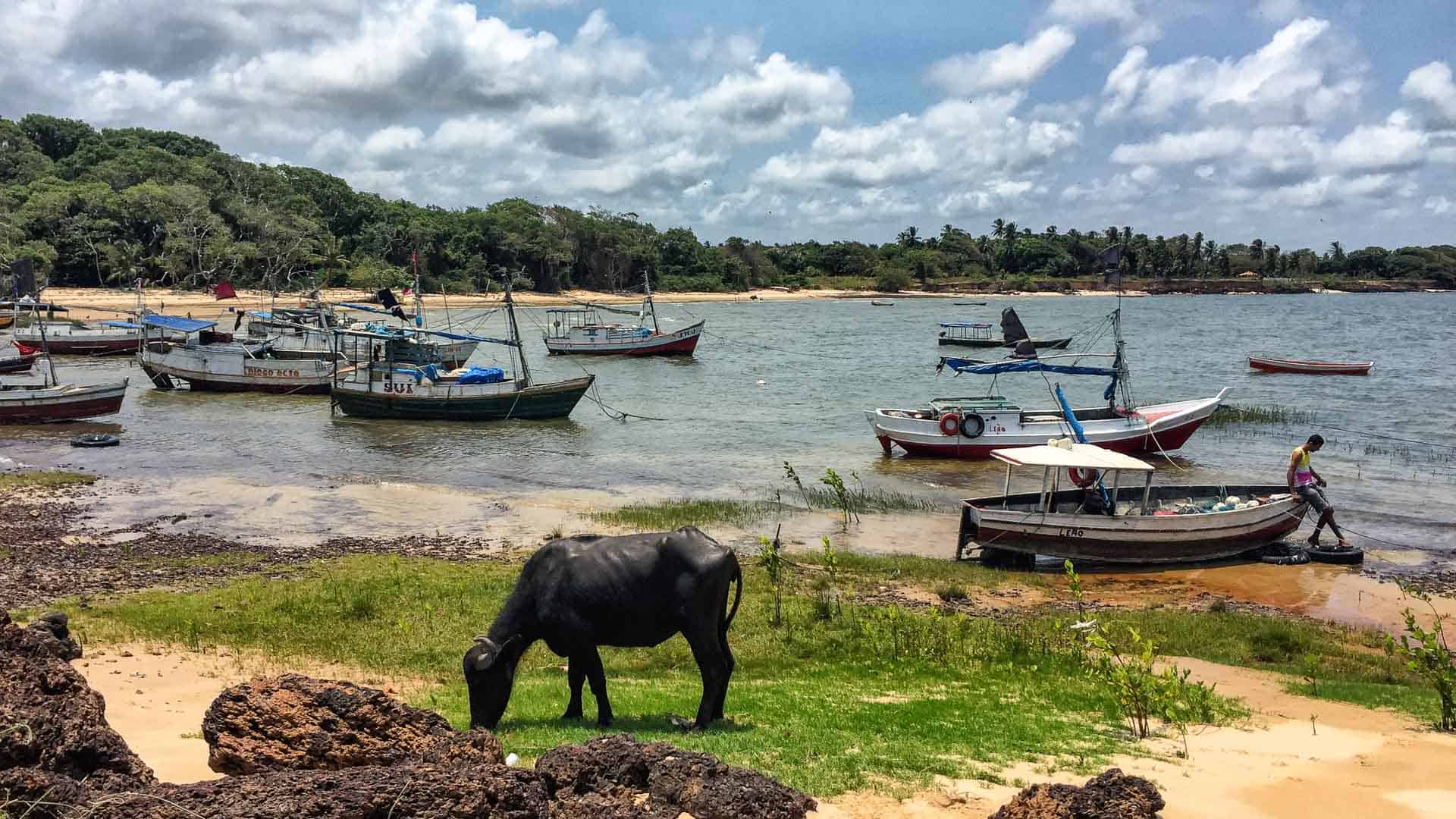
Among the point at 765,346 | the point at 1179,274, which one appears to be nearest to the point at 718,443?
the point at 765,346

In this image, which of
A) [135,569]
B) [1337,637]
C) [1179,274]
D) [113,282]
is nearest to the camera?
[1337,637]

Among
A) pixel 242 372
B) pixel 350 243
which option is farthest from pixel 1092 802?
pixel 350 243

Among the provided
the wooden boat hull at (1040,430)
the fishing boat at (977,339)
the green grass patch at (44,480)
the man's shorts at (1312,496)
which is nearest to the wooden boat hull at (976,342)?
the fishing boat at (977,339)

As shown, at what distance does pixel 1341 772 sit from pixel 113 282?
298 ft

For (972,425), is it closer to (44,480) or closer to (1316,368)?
(44,480)

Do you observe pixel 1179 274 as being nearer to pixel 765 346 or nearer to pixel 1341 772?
pixel 765 346

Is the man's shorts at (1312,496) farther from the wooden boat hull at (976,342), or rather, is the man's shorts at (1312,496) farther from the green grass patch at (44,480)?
the wooden boat hull at (976,342)

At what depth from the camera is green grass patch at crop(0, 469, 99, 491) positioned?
76.4 feet

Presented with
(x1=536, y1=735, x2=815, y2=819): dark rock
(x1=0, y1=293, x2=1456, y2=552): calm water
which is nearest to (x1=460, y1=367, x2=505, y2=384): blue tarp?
(x1=0, y1=293, x2=1456, y2=552): calm water

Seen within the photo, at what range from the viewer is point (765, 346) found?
245ft

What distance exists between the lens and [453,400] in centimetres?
3756

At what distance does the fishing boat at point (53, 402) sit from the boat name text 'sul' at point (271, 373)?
9942 mm

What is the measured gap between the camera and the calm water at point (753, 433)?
27.4 metres

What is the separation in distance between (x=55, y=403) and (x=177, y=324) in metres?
19.2
